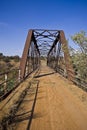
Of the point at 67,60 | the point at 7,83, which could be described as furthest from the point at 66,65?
the point at 7,83

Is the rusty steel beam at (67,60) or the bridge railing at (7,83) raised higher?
the rusty steel beam at (67,60)

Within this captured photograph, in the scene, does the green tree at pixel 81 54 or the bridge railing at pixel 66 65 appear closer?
the green tree at pixel 81 54

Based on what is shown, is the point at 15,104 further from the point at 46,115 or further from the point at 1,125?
the point at 1,125

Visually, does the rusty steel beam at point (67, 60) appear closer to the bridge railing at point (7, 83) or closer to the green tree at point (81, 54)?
the green tree at point (81, 54)

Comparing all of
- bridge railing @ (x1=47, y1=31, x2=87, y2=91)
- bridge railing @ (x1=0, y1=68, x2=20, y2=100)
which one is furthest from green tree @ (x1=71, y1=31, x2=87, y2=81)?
bridge railing @ (x1=0, y1=68, x2=20, y2=100)

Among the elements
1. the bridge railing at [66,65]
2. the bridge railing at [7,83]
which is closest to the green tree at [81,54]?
the bridge railing at [66,65]

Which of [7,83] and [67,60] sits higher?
[67,60]

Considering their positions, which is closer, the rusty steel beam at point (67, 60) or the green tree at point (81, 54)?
the green tree at point (81, 54)

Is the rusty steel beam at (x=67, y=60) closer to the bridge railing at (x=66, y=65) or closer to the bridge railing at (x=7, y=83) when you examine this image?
the bridge railing at (x=66, y=65)

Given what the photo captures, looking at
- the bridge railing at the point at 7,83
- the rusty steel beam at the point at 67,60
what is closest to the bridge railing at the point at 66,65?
the rusty steel beam at the point at 67,60

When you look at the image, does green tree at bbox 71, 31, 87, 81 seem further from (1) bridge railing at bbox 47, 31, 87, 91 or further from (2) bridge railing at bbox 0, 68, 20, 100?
(2) bridge railing at bbox 0, 68, 20, 100

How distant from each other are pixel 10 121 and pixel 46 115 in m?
1.20

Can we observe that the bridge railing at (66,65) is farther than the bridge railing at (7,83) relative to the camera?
Yes

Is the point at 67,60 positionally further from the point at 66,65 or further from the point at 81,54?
the point at 81,54
